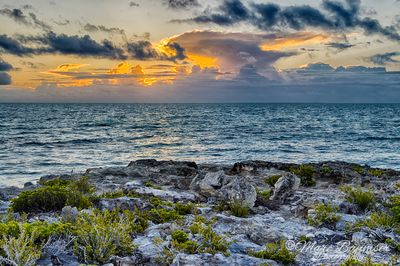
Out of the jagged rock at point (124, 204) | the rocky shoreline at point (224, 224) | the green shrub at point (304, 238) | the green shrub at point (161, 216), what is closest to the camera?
the rocky shoreline at point (224, 224)

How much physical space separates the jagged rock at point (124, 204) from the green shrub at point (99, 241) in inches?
115

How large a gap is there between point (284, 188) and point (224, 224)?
4498 millimetres

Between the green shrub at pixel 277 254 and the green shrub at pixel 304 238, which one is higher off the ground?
the green shrub at pixel 277 254

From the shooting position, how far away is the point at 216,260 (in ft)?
26.5

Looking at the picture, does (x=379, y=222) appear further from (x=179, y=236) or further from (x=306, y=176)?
(x=306, y=176)

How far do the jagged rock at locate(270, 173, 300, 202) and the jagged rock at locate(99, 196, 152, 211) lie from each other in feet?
16.6

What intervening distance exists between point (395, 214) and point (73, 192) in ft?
33.6

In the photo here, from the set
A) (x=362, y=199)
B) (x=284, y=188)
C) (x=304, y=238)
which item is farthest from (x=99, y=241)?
(x=362, y=199)

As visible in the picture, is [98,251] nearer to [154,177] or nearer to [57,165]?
[154,177]

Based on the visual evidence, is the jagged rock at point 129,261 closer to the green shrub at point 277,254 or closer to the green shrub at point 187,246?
the green shrub at point 187,246

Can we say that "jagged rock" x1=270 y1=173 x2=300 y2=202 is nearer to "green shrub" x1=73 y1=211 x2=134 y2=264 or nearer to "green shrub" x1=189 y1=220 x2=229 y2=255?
"green shrub" x1=189 y1=220 x2=229 y2=255

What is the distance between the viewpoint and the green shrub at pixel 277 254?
8336 mm

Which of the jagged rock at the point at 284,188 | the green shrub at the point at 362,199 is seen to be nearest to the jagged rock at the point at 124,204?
the jagged rock at the point at 284,188

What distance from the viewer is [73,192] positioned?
1219 centimetres
